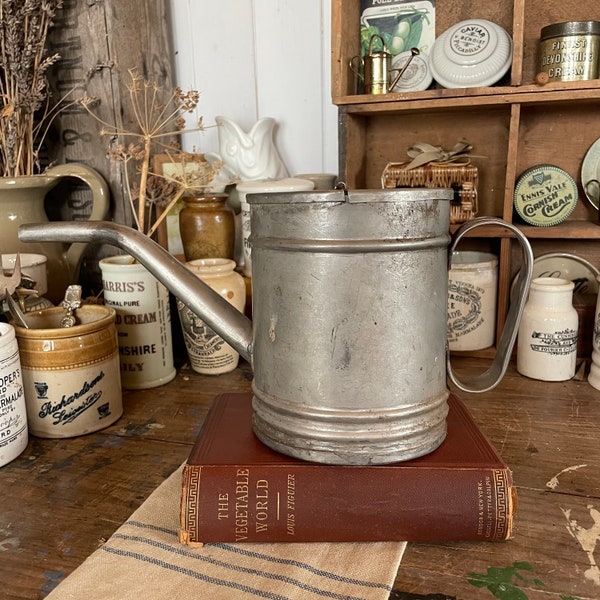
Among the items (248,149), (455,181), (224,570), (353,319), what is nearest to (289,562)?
(224,570)

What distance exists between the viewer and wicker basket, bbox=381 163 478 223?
3.43 feet

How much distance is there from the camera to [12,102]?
956 millimetres

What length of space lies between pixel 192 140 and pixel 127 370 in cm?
58

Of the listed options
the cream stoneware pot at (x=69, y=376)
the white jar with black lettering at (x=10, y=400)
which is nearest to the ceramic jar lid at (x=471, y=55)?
the cream stoneware pot at (x=69, y=376)

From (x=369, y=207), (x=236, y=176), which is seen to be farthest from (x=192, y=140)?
(x=369, y=207)

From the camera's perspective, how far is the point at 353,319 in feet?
1.72

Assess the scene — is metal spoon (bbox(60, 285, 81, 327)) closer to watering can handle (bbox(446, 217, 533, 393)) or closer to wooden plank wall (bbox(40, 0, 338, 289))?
wooden plank wall (bbox(40, 0, 338, 289))

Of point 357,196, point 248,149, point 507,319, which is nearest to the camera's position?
point 357,196

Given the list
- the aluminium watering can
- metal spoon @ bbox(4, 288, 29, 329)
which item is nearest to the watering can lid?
the aluminium watering can

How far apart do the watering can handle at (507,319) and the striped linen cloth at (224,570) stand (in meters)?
0.18

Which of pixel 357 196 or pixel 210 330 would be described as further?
pixel 210 330

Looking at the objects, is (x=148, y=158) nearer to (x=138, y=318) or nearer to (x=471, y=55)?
(x=138, y=318)

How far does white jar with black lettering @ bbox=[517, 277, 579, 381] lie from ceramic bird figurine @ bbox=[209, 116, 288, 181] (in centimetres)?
55

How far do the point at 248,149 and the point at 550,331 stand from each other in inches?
25.1
